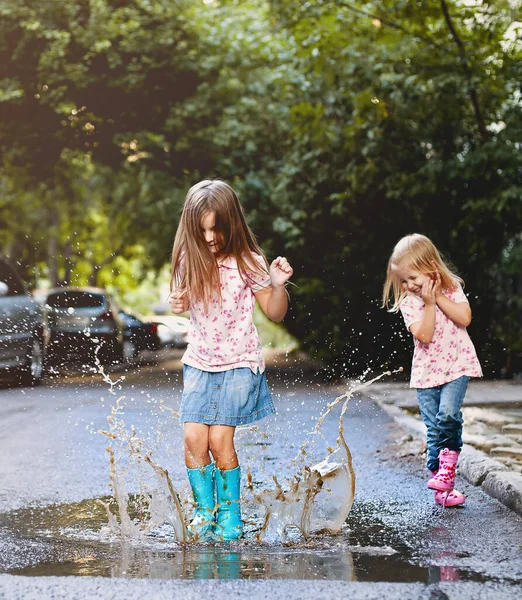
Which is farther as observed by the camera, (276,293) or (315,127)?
(315,127)

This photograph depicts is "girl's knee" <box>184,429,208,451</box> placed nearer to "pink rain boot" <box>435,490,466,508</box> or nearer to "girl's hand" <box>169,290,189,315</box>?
"girl's hand" <box>169,290,189,315</box>

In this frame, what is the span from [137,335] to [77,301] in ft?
22.4

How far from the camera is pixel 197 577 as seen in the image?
382 centimetres

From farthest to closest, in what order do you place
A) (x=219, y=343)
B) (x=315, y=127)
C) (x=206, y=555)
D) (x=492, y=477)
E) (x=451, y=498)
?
(x=315, y=127)
(x=492, y=477)
(x=451, y=498)
(x=219, y=343)
(x=206, y=555)

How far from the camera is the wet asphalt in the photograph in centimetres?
369

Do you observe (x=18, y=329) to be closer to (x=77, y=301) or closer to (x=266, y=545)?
(x=77, y=301)

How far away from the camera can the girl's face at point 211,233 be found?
4738 mm

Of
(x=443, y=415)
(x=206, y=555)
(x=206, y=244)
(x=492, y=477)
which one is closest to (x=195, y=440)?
(x=206, y=555)

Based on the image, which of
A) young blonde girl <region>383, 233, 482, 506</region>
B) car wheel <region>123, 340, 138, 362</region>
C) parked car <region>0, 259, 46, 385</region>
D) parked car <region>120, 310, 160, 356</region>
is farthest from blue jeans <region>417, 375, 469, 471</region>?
parked car <region>120, 310, 160, 356</region>

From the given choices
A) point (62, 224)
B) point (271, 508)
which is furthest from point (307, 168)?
point (62, 224)

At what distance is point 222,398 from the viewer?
4.64 meters

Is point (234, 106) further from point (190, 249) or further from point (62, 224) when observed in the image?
point (62, 224)

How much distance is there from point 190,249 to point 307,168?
1214cm

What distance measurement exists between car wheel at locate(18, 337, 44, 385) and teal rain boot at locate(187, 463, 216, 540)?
32.0ft
